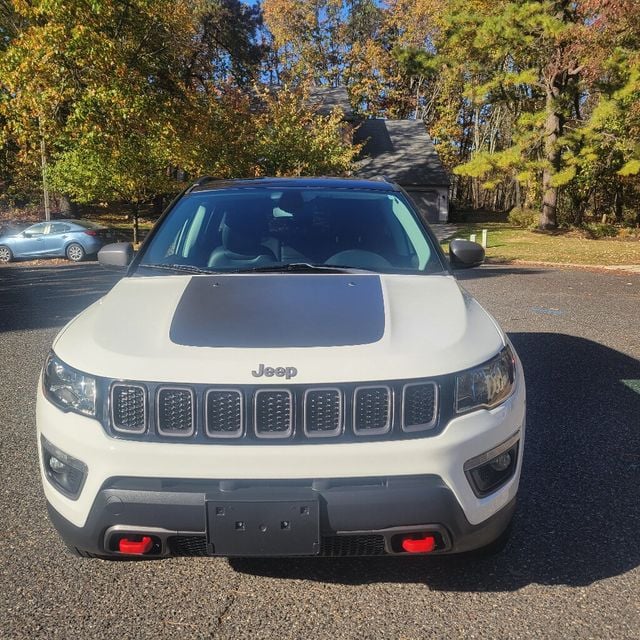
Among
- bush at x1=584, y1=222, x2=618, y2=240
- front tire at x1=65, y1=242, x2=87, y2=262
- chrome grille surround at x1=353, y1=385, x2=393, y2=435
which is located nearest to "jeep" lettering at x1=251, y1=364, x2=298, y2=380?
chrome grille surround at x1=353, y1=385, x2=393, y2=435

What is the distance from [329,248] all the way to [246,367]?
1.52 meters

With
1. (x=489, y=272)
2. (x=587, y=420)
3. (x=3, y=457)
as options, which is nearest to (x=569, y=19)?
(x=489, y=272)

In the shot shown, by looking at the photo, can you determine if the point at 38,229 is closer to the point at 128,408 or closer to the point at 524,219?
the point at 128,408

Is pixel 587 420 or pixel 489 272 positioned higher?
pixel 587 420

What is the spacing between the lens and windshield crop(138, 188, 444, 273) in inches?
134

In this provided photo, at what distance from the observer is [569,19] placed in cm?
2334

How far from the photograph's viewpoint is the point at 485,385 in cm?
227

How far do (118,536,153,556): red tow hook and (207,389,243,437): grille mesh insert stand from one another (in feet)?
1.52

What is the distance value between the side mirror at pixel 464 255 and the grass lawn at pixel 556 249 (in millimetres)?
14865

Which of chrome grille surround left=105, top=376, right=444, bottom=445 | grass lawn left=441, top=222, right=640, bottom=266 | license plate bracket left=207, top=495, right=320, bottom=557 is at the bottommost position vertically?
grass lawn left=441, top=222, right=640, bottom=266

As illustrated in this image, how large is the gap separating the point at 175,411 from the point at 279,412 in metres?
0.36

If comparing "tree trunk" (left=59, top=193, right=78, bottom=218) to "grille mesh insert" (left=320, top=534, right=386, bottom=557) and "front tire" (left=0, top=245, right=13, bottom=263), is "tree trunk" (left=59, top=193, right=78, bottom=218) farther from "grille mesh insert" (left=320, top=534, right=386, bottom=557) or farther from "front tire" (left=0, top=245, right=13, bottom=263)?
"grille mesh insert" (left=320, top=534, right=386, bottom=557)

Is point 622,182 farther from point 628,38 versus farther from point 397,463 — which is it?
point 397,463

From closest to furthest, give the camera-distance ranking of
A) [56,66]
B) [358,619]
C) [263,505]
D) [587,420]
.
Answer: [263,505] → [358,619] → [587,420] → [56,66]
